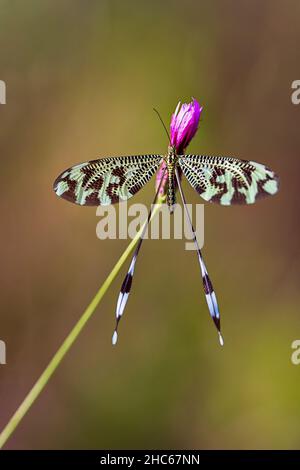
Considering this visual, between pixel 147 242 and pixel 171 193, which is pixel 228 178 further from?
pixel 147 242

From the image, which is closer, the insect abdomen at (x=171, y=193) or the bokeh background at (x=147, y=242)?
the insect abdomen at (x=171, y=193)

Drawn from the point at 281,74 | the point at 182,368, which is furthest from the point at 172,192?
the point at 281,74

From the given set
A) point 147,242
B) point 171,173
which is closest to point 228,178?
point 171,173

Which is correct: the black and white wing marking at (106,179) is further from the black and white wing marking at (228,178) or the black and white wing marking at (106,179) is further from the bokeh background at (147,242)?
the bokeh background at (147,242)

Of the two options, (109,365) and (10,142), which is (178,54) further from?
(109,365)

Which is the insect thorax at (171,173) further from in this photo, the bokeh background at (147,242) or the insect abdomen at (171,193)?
the bokeh background at (147,242)

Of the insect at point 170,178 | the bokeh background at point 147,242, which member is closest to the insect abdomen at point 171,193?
the insect at point 170,178

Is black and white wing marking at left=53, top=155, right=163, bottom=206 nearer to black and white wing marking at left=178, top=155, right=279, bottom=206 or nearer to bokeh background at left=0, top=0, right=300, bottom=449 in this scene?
black and white wing marking at left=178, top=155, right=279, bottom=206

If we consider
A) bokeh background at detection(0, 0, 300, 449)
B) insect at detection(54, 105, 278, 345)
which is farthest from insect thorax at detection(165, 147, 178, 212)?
bokeh background at detection(0, 0, 300, 449)
